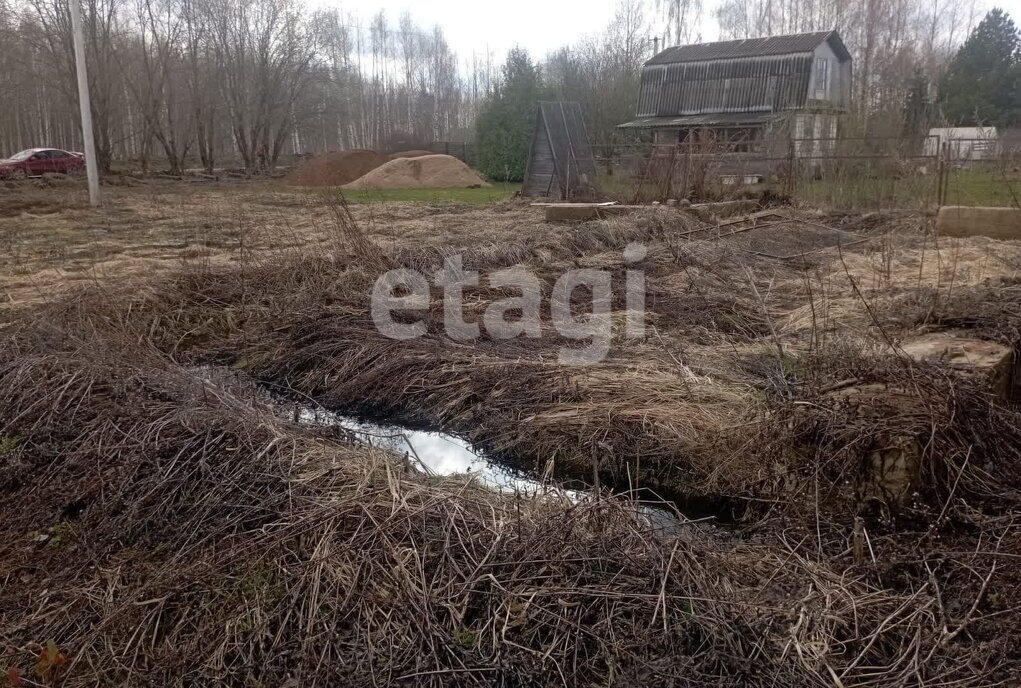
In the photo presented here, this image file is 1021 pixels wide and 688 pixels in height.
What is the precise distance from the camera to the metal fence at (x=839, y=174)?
1336 cm

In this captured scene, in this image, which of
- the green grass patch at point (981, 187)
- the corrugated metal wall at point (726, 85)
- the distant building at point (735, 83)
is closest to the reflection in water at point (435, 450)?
the green grass patch at point (981, 187)

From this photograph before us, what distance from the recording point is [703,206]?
44.0 ft

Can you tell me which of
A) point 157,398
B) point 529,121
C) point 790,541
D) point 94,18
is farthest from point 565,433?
point 94,18

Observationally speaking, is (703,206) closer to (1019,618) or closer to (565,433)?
(565,433)

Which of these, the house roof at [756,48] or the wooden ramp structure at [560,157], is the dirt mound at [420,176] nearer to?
the wooden ramp structure at [560,157]

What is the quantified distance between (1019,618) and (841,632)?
587mm

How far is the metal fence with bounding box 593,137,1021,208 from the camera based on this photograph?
13.4 m

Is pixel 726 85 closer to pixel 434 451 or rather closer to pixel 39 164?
pixel 39 164

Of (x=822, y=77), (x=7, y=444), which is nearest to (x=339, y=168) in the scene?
(x=822, y=77)

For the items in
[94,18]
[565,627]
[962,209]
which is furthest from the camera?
[94,18]

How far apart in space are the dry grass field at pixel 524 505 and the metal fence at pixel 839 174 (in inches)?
297

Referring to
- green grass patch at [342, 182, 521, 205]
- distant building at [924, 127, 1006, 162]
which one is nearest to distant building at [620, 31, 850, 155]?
green grass patch at [342, 182, 521, 205]

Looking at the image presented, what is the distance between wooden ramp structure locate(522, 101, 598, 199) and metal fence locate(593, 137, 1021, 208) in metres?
1.90

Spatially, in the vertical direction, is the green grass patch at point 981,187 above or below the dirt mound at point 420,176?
below
